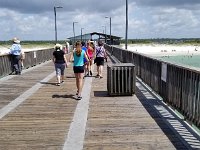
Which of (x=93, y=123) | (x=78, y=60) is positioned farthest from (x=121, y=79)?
(x=93, y=123)

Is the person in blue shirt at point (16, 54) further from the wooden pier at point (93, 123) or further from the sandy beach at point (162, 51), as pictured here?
the sandy beach at point (162, 51)

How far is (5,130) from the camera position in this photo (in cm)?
780

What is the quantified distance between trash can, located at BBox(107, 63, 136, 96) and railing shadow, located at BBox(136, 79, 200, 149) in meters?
0.51

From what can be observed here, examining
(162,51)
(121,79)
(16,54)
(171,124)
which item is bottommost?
(162,51)

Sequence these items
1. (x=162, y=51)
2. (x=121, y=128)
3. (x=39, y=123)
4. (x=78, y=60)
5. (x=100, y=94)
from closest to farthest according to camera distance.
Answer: (x=121, y=128) < (x=39, y=123) < (x=78, y=60) < (x=100, y=94) < (x=162, y=51)

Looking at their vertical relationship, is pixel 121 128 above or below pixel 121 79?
below

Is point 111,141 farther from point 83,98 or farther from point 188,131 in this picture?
point 83,98

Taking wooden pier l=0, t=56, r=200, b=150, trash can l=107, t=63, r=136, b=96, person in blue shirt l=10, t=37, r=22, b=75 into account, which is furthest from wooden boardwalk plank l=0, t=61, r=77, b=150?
person in blue shirt l=10, t=37, r=22, b=75

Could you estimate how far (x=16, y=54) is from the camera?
1930 cm

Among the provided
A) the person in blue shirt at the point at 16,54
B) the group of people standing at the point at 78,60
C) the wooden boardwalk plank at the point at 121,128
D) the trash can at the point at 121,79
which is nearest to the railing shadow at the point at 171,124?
the wooden boardwalk plank at the point at 121,128

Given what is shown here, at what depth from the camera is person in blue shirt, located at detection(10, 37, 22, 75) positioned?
62.6 feet

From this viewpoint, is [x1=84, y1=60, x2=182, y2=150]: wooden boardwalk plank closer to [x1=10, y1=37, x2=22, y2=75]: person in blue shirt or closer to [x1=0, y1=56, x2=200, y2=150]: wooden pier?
[x1=0, y1=56, x2=200, y2=150]: wooden pier

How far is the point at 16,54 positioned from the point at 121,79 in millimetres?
8939

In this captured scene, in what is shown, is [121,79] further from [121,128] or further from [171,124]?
[121,128]
